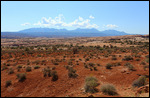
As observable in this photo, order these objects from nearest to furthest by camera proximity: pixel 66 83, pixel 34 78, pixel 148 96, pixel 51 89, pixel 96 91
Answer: pixel 148 96 → pixel 96 91 → pixel 51 89 → pixel 66 83 → pixel 34 78

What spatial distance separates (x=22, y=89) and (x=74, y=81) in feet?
15.4

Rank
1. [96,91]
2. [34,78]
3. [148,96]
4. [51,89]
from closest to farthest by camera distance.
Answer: [148,96]
[96,91]
[51,89]
[34,78]

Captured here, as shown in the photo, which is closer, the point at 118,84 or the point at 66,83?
the point at 118,84

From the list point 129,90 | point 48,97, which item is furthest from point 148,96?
point 48,97

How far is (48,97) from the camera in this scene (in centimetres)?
838

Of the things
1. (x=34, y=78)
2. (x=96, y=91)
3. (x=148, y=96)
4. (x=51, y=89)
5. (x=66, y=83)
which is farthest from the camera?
(x=34, y=78)

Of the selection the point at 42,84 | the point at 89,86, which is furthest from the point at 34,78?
the point at 89,86

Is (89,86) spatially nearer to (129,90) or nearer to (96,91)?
(96,91)

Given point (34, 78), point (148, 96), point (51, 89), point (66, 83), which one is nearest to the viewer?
point (148, 96)

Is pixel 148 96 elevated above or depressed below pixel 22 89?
above

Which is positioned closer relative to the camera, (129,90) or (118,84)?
(129,90)

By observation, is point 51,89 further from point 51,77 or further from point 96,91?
point 96,91

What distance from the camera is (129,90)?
8367 mm

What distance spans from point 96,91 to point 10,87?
25.8 feet
